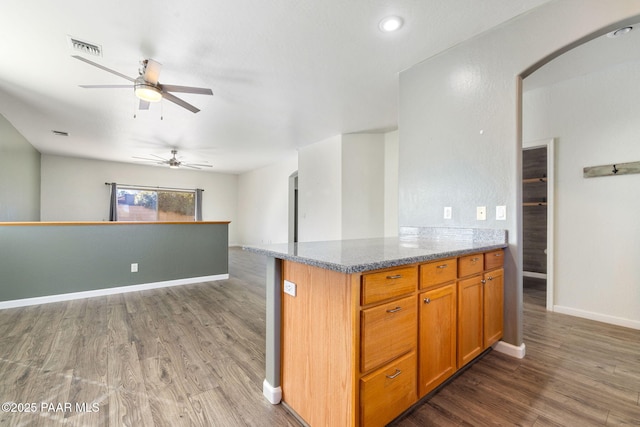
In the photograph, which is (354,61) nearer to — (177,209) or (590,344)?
(590,344)

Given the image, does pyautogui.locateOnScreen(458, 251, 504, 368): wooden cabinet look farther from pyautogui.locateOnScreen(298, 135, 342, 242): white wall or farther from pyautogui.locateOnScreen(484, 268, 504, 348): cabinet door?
pyautogui.locateOnScreen(298, 135, 342, 242): white wall

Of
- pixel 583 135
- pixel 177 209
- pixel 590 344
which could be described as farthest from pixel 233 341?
pixel 177 209

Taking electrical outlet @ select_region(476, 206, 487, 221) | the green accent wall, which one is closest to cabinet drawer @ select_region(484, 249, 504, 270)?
electrical outlet @ select_region(476, 206, 487, 221)

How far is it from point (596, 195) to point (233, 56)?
394cm

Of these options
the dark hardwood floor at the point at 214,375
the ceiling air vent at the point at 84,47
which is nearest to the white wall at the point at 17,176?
the dark hardwood floor at the point at 214,375

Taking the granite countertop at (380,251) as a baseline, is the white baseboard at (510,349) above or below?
below

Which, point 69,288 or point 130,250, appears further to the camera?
point 130,250

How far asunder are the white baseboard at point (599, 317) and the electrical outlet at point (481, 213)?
1852 millimetres

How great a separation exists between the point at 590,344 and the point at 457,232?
4.72 ft

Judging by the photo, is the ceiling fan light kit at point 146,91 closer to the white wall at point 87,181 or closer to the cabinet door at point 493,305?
the cabinet door at point 493,305

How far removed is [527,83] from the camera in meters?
3.11

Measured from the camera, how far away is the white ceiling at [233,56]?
6.61 ft

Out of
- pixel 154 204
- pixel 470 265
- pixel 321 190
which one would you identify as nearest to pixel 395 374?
pixel 470 265

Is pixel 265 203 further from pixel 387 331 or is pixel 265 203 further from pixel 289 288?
pixel 387 331
